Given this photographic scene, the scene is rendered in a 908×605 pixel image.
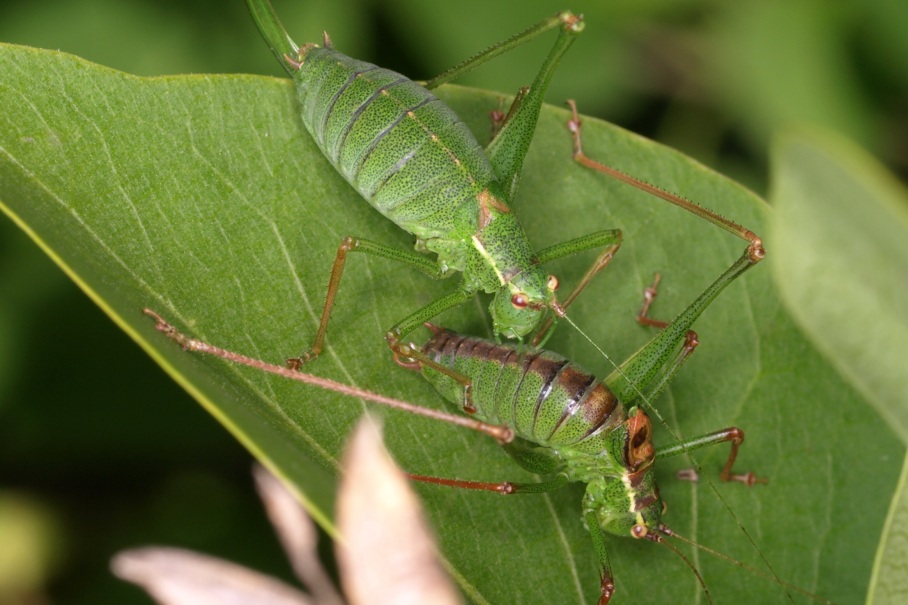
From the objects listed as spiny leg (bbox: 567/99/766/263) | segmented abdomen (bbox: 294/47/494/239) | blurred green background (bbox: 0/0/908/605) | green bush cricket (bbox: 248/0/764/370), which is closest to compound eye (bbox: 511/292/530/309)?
green bush cricket (bbox: 248/0/764/370)

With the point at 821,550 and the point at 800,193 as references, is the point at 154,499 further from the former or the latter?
the point at 800,193

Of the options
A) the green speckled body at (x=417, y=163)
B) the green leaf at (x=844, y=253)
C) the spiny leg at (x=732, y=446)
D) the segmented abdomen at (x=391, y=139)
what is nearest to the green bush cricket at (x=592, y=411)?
the spiny leg at (x=732, y=446)

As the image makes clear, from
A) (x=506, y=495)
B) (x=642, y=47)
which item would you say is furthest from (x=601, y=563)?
(x=642, y=47)

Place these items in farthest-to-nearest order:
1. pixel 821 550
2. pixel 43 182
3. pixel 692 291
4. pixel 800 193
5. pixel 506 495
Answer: pixel 692 291
pixel 821 550
pixel 506 495
pixel 43 182
pixel 800 193

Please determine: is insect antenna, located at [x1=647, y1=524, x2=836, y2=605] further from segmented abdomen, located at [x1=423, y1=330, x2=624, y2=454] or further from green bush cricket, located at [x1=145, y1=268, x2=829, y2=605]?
segmented abdomen, located at [x1=423, y1=330, x2=624, y2=454]

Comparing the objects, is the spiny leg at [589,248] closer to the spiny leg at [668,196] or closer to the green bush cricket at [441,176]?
the green bush cricket at [441,176]
